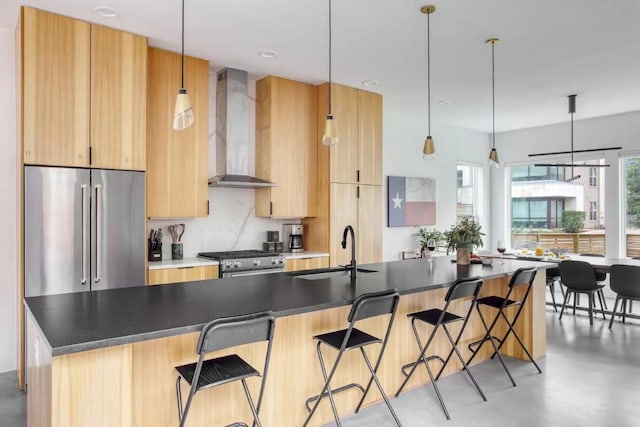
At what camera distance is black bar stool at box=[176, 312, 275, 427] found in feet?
5.96

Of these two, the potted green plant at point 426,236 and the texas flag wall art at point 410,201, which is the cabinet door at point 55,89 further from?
the potted green plant at point 426,236

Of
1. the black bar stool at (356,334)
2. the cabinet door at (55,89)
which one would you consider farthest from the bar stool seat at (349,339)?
the cabinet door at (55,89)

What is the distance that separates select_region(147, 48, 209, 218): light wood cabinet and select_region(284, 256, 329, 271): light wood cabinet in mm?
1101

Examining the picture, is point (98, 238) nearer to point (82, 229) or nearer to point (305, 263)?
point (82, 229)

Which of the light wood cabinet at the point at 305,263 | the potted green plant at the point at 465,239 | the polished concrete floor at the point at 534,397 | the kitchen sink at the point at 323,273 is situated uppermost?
the potted green plant at the point at 465,239

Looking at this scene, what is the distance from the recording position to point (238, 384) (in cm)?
244

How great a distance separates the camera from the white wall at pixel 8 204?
12.4 ft

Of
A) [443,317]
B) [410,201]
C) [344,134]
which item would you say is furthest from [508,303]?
[410,201]

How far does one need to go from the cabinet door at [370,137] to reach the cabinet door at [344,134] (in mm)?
91

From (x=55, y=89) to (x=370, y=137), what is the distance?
3.62m

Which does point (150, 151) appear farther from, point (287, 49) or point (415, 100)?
point (415, 100)

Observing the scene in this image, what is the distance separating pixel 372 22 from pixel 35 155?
289cm

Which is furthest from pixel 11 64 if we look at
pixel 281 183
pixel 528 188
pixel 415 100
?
pixel 528 188

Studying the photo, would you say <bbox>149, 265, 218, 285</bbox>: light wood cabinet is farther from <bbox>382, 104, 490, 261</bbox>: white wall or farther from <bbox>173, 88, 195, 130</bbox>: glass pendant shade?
<bbox>382, 104, 490, 261</bbox>: white wall
